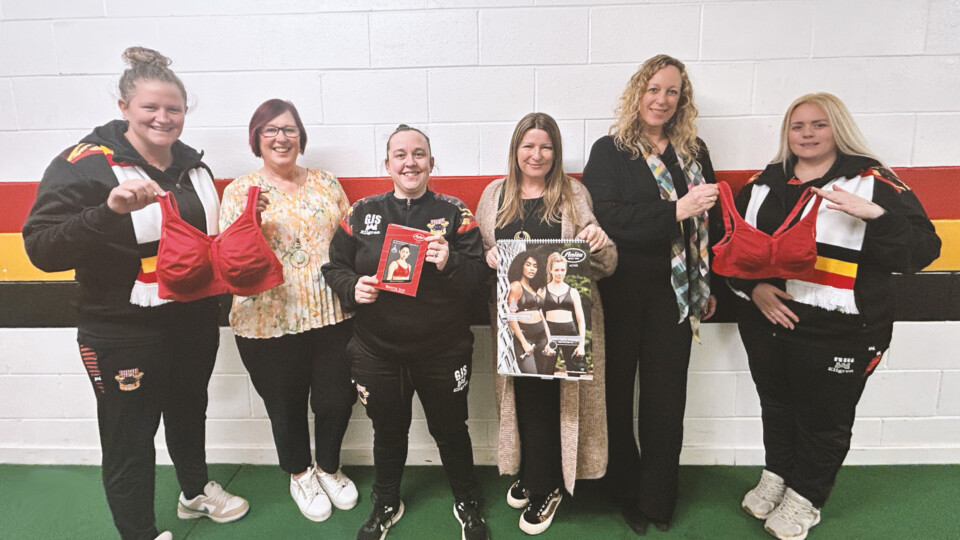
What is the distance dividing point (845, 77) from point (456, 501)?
2.31 metres

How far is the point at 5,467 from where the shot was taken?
2.45m

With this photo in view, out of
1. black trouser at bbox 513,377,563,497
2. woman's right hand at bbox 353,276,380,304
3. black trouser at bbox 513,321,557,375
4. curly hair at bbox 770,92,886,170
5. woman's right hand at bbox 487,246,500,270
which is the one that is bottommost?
black trouser at bbox 513,377,563,497

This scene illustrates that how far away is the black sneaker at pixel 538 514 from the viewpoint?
1.96 meters

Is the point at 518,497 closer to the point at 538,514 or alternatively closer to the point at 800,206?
the point at 538,514

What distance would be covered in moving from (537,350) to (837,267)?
3.47 feet

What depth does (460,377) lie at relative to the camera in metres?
1.84

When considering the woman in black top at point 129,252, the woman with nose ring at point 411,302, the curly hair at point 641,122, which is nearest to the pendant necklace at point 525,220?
the woman with nose ring at point 411,302

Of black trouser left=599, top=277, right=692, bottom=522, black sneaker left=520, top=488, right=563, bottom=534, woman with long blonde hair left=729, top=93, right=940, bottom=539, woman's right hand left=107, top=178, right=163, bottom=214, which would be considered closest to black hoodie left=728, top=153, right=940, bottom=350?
woman with long blonde hair left=729, top=93, right=940, bottom=539

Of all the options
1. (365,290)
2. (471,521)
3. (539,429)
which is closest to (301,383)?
(365,290)

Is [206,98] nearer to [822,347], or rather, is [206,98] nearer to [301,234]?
[301,234]

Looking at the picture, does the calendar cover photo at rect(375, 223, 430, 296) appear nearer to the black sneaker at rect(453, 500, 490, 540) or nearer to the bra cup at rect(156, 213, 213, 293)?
the bra cup at rect(156, 213, 213, 293)

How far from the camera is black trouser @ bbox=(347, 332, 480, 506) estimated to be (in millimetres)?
1805

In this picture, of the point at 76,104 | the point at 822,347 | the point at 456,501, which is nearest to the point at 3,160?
the point at 76,104

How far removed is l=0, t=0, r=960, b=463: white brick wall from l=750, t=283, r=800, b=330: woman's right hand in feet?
1.38
